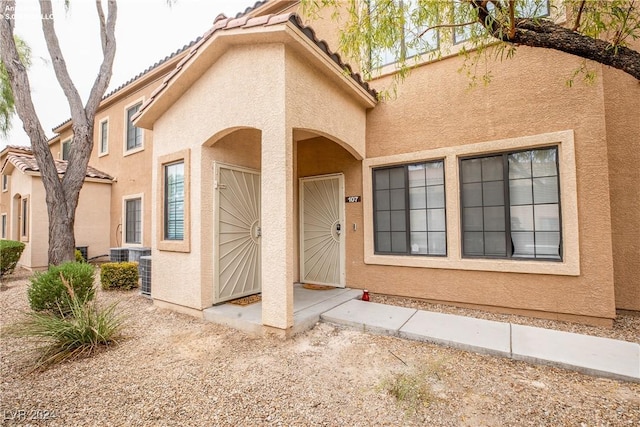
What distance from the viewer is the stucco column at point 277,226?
433 centimetres

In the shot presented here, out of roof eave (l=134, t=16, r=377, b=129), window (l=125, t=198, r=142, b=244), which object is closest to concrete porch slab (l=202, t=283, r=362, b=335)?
roof eave (l=134, t=16, r=377, b=129)

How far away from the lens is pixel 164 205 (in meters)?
6.21

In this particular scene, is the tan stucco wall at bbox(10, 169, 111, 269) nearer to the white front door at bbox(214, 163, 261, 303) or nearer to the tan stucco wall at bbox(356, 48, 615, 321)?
the white front door at bbox(214, 163, 261, 303)

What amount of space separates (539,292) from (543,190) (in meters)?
1.80

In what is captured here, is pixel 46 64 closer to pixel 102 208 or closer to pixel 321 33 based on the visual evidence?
pixel 102 208

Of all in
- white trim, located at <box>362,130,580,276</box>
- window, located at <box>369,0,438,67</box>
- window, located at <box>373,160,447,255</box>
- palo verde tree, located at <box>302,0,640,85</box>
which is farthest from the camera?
window, located at <box>373,160,447,255</box>

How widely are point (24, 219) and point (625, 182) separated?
62.2 feet

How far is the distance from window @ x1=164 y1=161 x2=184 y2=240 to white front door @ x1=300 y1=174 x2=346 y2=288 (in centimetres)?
303

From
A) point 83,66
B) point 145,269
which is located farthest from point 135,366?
point 83,66

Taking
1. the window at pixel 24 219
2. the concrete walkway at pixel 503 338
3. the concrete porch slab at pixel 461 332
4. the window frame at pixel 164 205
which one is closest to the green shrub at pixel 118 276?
the window frame at pixel 164 205

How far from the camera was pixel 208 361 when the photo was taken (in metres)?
3.90

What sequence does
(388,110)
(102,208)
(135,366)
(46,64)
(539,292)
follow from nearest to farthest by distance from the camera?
(135,366), (539,292), (388,110), (46,64), (102,208)

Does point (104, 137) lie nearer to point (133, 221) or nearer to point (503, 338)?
point (133, 221)

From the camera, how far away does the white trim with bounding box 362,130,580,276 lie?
194 inches
